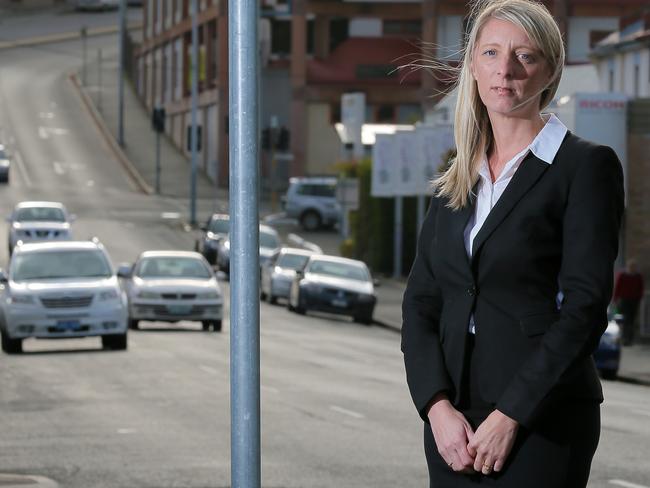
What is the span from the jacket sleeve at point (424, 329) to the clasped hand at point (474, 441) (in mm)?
92

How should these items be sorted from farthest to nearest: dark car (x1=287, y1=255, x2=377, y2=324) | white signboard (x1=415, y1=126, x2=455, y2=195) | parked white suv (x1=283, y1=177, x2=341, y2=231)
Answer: parked white suv (x1=283, y1=177, x2=341, y2=231), white signboard (x1=415, y1=126, x2=455, y2=195), dark car (x1=287, y1=255, x2=377, y2=324)

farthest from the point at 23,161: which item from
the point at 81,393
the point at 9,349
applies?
the point at 81,393

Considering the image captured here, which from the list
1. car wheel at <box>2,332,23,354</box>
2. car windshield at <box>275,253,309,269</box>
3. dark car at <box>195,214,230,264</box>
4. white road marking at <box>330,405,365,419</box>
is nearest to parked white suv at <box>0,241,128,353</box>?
car wheel at <box>2,332,23,354</box>

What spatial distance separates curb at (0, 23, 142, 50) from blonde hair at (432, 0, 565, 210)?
123 m

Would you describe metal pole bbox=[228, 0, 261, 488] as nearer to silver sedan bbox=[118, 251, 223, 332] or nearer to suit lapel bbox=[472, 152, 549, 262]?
suit lapel bbox=[472, 152, 549, 262]

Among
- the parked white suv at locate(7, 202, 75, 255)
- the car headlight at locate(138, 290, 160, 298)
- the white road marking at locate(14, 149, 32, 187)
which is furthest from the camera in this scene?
the white road marking at locate(14, 149, 32, 187)

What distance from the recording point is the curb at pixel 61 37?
127m

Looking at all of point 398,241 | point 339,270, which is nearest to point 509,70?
point 339,270

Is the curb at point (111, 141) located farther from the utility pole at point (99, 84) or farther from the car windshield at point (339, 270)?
the car windshield at point (339, 270)

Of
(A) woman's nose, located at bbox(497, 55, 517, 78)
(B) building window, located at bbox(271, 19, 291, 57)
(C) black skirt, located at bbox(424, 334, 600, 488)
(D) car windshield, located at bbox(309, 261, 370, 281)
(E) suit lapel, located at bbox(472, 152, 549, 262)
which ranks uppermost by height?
(B) building window, located at bbox(271, 19, 291, 57)

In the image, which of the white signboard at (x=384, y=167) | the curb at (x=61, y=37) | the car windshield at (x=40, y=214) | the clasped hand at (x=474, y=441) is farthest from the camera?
the curb at (x=61, y=37)

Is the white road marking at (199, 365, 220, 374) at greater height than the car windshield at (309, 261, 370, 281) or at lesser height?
greater

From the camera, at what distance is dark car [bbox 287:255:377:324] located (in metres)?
39.3

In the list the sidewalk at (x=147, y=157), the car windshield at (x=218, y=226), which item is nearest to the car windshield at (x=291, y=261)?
the sidewalk at (x=147, y=157)
